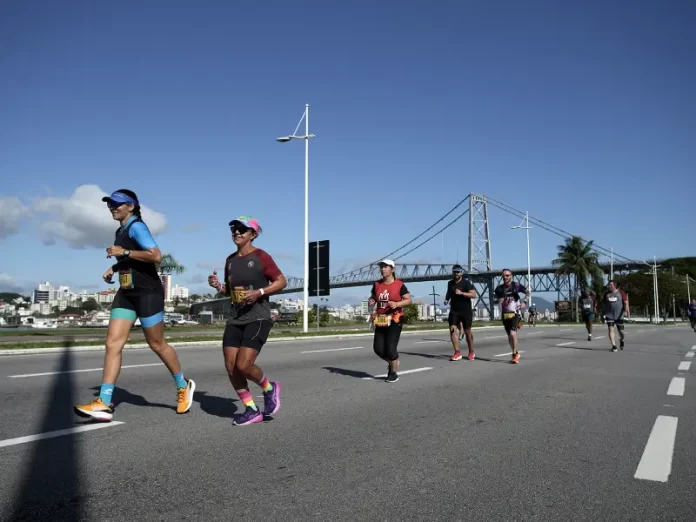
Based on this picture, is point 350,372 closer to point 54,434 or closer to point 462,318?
point 462,318

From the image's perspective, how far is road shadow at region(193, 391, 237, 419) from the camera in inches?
233

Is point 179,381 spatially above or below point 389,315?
below

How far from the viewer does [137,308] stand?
5.61 metres

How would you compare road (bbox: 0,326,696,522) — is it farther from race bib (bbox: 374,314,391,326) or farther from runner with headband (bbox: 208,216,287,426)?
race bib (bbox: 374,314,391,326)

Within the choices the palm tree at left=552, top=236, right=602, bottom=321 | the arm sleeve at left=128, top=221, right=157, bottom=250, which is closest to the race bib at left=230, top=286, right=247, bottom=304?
the arm sleeve at left=128, top=221, right=157, bottom=250

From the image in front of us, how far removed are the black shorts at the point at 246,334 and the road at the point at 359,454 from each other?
70 cm

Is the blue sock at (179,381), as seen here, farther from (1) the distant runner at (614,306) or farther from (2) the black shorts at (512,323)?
(1) the distant runner at (614,306)

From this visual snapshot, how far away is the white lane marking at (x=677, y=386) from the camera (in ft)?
26.2

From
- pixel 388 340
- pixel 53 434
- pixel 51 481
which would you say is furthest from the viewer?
pixel 388 340

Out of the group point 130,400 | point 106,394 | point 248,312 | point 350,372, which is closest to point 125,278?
point 106,394

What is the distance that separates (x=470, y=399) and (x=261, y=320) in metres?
2.80

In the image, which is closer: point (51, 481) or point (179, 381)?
point (51, 481)

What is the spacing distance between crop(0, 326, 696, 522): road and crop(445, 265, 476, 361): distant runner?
3.99 meters

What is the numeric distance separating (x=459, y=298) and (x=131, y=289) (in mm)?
8168
